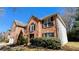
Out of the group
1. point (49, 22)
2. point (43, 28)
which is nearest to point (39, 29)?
point (43, 28)

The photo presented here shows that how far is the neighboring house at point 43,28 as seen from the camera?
9.69ft

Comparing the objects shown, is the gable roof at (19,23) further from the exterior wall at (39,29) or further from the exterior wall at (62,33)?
the exterior wall at (62,33)

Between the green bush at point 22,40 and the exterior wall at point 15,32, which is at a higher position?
the exterior wall at point 15,32

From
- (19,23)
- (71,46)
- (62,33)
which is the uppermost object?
(19,23)

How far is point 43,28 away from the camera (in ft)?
9.78

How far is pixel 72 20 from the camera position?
2.96 meters

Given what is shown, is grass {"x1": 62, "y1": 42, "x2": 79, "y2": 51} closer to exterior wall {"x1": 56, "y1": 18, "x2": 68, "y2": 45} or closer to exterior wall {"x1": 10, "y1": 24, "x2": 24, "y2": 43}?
exterior wall {"x1": 56, "y1": 18, "x2": 68, "y2": 45}

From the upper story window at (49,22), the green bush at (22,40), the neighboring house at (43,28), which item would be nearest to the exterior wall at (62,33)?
the neighboring house at (43,28)

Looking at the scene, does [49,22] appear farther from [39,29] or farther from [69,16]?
[69,16]

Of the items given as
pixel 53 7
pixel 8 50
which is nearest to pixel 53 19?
pixel 53 7

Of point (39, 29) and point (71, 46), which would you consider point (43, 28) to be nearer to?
point (39, 29)

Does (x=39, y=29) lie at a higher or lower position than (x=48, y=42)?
higher
